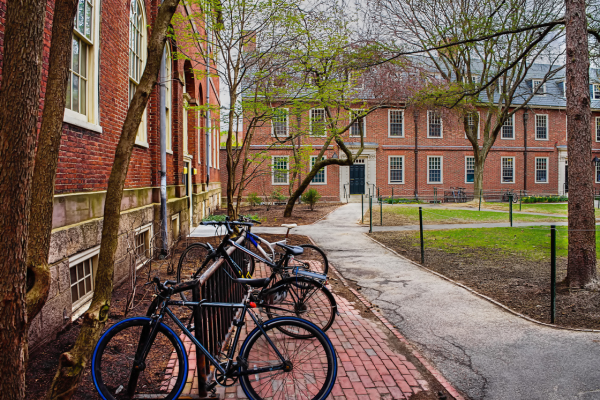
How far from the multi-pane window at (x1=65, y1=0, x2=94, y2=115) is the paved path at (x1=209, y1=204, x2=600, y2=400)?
500 cm

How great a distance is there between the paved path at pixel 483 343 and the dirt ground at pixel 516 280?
437mm

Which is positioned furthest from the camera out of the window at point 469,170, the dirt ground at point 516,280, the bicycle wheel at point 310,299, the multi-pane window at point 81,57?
the window at point 469,170

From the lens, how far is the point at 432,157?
34.5m

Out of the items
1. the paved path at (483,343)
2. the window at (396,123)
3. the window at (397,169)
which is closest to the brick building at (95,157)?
the paved path at (483,343)

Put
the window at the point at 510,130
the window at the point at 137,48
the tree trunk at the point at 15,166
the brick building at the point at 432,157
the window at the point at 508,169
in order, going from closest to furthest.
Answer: the tree trunk at the point at 15,166, the window at the point at 137,48, the brick building at the point at 432,157, the window at the point at 508,169, the window at the point at 510,130

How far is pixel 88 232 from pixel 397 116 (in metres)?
31.1

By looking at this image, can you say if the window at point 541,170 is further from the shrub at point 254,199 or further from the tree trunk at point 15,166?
the tree trunk at point 15,166

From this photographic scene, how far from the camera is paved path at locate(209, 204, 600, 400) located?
379 centimetres

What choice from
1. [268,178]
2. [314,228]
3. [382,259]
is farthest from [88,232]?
[268,178]

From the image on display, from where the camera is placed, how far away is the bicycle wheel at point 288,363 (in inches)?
125

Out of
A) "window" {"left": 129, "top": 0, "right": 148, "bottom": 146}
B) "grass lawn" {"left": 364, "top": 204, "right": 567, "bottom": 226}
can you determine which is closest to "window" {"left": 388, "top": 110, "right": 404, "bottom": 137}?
"grass lawn" {"left": 364, "top": 204, "right": 567, "bottom": 226}

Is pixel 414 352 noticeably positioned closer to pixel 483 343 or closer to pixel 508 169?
pixel 483 343

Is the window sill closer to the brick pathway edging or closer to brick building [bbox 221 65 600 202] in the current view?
the brick pathway edging

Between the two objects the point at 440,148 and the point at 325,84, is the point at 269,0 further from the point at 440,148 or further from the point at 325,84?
the point at 440,148
